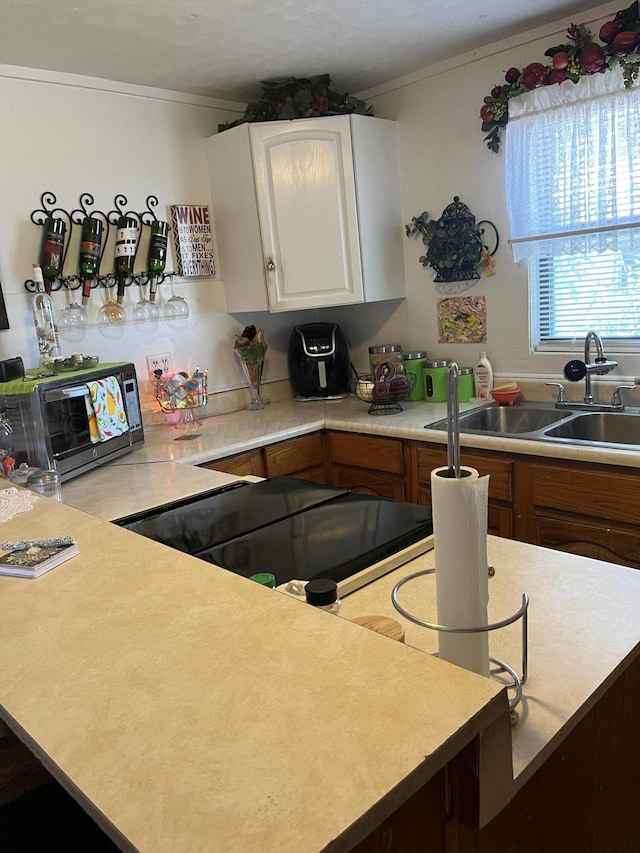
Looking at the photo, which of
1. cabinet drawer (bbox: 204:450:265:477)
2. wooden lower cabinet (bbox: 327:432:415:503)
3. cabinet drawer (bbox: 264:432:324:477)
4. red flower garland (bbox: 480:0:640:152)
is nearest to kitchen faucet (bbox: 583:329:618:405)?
wooden lower cabinet (bbox: 327:432:415:503)

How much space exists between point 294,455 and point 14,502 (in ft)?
4.13

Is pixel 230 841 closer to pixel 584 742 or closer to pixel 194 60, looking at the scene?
pixel 584 742

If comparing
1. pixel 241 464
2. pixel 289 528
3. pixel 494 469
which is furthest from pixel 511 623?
pixel 241 464

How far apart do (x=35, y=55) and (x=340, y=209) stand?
1237 mm

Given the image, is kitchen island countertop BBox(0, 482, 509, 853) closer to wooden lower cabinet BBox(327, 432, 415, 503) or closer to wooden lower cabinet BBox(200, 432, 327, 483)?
wooden lower cabinet BBox(200, 432, 327, 483)

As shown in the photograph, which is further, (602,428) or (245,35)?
(602,428)

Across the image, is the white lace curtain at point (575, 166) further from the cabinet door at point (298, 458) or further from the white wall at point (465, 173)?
the cabinet door at point (298, 458)

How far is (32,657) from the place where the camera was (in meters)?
0.79

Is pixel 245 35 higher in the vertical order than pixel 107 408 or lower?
higher

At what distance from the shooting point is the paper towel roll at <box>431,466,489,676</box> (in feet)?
2.27

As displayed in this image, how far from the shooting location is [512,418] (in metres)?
2.62

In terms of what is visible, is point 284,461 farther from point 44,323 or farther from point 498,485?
point 44,323

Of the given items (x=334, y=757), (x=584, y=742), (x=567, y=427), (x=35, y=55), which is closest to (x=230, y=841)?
(x=334, y=757)

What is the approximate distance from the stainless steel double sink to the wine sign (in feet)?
4.24
